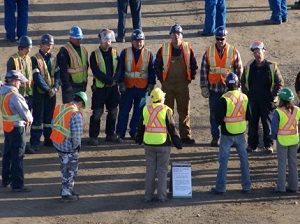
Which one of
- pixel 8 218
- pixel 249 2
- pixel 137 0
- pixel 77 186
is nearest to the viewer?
pixel 8 218

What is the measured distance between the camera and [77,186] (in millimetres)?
16391

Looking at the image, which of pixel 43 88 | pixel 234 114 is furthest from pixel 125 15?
pixel 234 114

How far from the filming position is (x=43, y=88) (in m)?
17.5

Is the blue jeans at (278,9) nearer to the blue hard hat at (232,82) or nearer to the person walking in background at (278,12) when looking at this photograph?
the person walking in background at (278,12)

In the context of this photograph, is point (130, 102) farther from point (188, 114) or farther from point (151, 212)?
point (151, 212)

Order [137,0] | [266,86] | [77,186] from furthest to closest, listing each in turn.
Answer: [137,0] → [266,86] → [77,186]

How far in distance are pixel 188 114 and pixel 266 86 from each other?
5.41 feet

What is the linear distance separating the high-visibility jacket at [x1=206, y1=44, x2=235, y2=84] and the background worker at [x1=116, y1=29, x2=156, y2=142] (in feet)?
3.73

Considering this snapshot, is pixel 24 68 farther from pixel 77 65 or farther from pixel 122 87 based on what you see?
pixel 122 87

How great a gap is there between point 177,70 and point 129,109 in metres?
1.20

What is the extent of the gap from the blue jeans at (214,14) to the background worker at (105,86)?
470cm

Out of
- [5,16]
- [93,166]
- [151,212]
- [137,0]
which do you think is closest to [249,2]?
[137,0]

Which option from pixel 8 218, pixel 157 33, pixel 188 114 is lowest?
pixel 8 218

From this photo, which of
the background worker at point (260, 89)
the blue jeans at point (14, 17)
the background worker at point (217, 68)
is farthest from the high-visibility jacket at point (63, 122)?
the blue jeans at point (14, 17)
